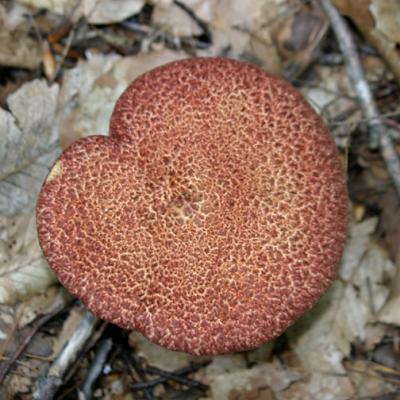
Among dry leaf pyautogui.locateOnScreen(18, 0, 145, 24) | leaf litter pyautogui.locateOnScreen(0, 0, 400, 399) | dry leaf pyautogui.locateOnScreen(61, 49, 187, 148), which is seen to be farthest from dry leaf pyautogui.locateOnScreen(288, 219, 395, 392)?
dry leaf pyautogui.locateOnScreen(18, 0, 145, 24)

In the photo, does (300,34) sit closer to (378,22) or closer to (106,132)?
(378,22)

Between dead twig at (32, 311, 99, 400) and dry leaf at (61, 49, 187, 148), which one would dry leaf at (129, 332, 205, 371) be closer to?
dead twig at (32, 311, 99, 400)

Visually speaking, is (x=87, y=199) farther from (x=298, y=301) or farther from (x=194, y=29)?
(x=194, y=29)

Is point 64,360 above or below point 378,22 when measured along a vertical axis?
below

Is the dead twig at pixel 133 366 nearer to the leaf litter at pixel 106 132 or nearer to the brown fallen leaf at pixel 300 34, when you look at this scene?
the leaf litter at pixel 106 132

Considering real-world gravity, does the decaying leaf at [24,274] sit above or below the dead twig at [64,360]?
above

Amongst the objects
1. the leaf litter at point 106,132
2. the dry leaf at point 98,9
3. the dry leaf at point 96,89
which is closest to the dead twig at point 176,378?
the leaf litter at point 106,132

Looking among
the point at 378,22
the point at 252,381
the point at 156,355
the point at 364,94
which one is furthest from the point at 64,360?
the point at 378,22
